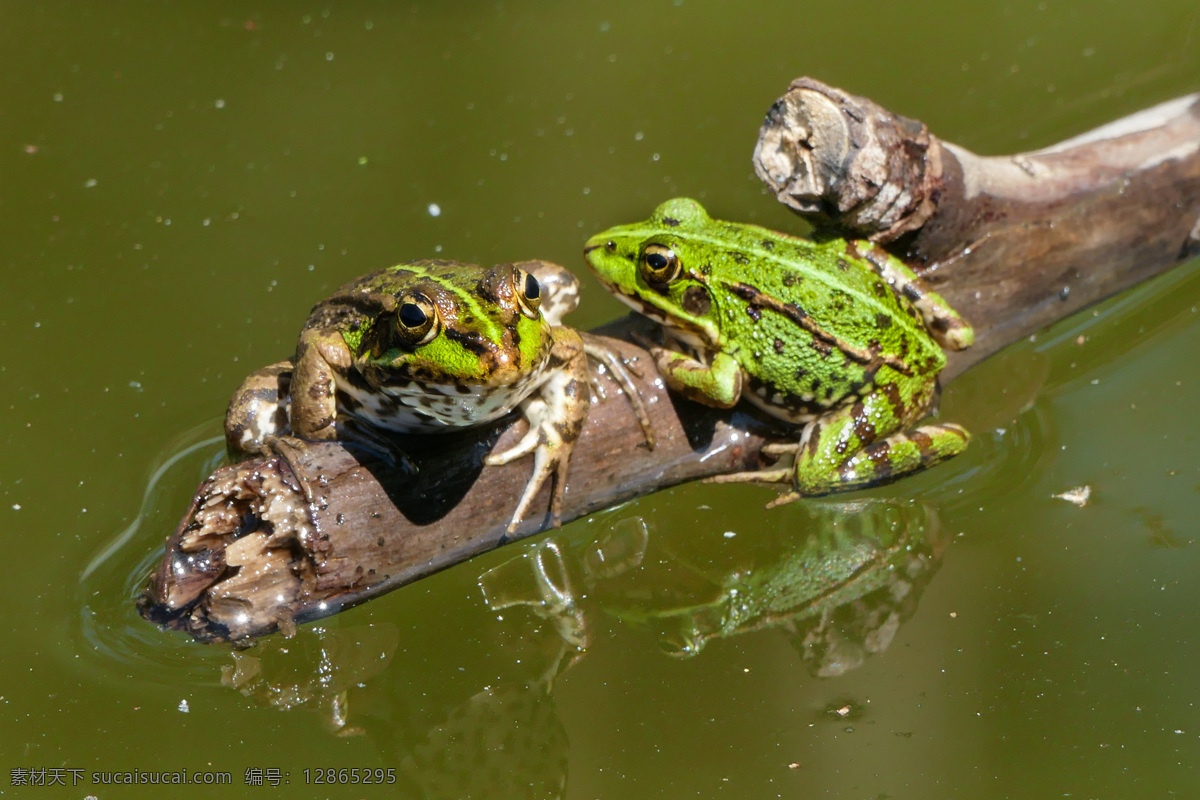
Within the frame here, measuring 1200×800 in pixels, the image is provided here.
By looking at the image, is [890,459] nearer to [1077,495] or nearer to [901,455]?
[901,455]

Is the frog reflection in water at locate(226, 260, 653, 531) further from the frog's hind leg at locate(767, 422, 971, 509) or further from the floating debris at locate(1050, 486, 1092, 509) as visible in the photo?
the floating debris at locate(1050, 486, 1092, 509)

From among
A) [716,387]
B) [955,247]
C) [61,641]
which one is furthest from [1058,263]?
[61,641]

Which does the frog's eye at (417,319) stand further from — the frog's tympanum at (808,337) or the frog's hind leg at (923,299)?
the frog's hind leg at (923,299)

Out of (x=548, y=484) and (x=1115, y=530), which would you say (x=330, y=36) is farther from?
(x=1115, y=530)

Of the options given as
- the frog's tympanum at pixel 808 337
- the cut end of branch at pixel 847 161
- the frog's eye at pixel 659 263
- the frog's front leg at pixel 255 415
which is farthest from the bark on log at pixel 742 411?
the frog's front leg at pixel 255 415

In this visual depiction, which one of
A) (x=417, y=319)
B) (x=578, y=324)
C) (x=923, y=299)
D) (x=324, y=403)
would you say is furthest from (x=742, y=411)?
(x=324, y=403)

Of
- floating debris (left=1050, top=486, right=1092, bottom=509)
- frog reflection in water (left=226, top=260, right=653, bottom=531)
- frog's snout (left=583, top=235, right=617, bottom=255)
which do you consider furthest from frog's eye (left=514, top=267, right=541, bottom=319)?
floating debris (left=1050, top=486, right=1092, bottom=509)
